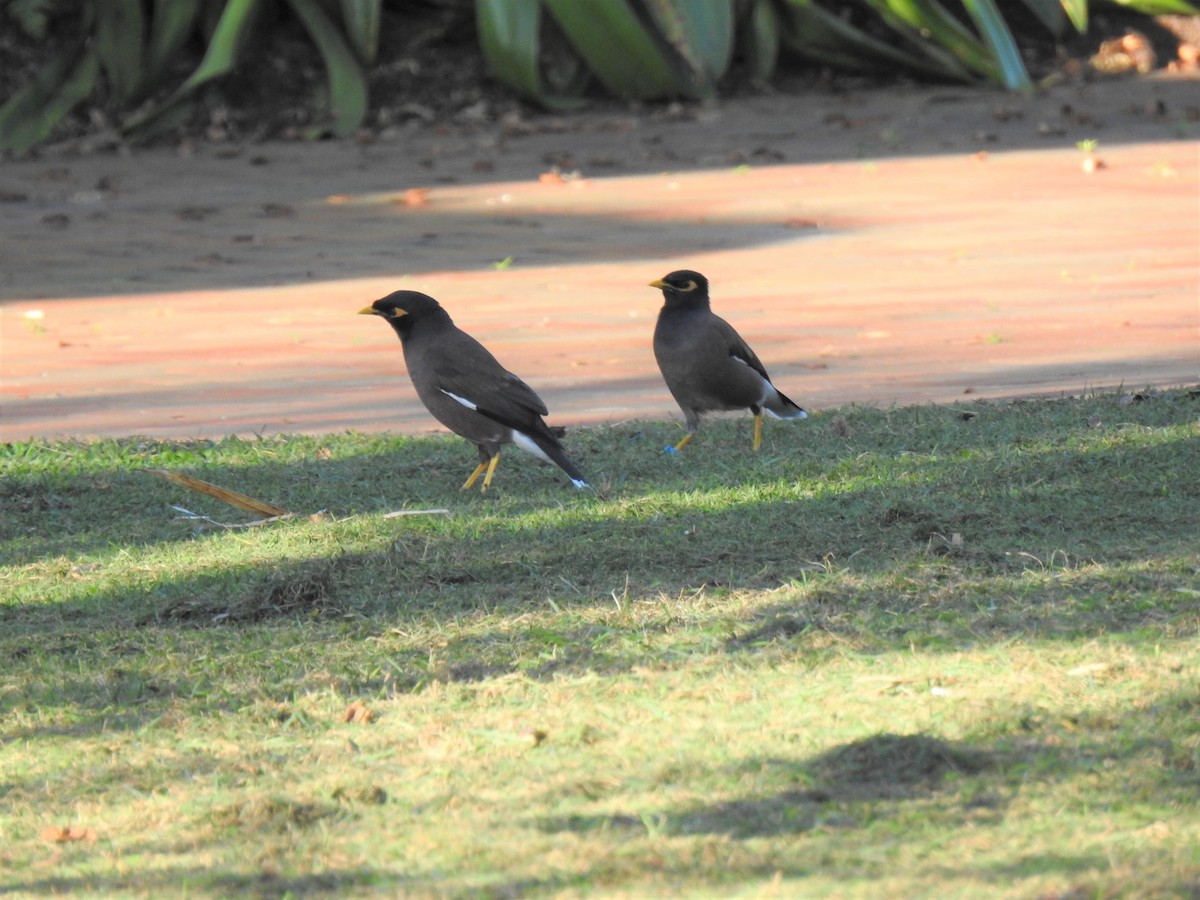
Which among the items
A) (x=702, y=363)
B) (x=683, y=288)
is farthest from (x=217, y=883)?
(x=683, y=288)

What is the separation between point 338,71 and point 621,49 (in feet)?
9.01

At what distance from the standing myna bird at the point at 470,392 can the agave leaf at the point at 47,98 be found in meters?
11.2

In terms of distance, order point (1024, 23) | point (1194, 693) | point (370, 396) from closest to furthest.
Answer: point (1194, 693) → point (370, 396) → point (1024, 23)

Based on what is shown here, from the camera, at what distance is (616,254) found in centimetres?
1248

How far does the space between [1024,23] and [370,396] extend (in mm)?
13255

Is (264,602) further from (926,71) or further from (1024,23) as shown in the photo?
(1024,23)

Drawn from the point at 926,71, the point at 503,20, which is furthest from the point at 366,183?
the point at 926,71

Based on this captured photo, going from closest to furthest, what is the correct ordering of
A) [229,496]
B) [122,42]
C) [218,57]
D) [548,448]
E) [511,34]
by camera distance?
[229,496], [548,448], [218,57], [511,34], [122,42]

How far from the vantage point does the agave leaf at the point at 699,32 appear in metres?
17.6

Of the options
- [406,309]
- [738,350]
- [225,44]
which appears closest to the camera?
[406,309]

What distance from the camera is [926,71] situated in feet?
61.8

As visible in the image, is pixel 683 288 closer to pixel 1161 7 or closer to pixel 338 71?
pixel 338 71

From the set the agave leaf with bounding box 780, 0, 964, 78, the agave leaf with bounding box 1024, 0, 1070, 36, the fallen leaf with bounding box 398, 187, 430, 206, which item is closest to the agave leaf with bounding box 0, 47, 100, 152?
the fallen leaf with bounding box 398, 187, 430, 206

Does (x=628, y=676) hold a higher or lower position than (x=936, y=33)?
lower
